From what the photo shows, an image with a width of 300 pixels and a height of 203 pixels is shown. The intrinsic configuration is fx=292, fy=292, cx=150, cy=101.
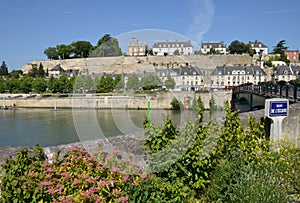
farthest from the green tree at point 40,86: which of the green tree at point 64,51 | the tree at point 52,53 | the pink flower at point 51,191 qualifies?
the pink flower at point 51,191

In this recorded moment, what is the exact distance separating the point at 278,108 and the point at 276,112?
0.31ft

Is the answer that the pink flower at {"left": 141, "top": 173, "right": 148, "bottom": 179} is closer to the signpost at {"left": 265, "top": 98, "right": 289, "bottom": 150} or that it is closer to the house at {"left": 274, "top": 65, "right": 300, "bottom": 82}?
the signpost at {"left": 265, "top": 98, "right": 289, "bottom": 150}

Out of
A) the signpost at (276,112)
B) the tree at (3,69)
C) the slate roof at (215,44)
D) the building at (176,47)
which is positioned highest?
the slate roof at (215,44)

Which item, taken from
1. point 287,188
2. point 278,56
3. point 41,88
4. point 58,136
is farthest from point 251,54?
point 287,188

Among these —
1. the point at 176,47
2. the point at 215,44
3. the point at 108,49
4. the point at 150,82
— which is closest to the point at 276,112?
the point at 176,47

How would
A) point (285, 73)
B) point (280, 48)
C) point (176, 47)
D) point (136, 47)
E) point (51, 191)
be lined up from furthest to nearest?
point (280, 48) → point (285, 73) → point (176, 47) → point (136, 47) → point (51, 191)

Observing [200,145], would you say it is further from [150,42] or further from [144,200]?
[150,42]

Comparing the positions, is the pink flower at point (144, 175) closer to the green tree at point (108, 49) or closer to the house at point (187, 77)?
the green tree at point (108, 49)

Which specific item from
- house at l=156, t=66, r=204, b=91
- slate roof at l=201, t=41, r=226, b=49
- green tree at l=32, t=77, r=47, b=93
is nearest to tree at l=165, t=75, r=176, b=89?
house at l=156, t=66, r=204, b=91

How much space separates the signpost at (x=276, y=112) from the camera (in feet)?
20.1

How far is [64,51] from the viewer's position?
401 ft

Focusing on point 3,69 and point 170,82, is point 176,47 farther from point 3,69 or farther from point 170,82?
point 3,69

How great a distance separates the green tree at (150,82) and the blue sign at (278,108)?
8.75 ft

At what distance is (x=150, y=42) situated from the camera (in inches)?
178
